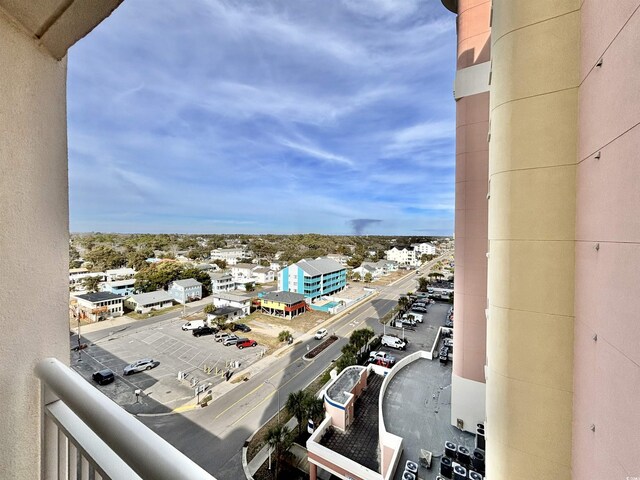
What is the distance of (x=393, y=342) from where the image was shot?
7.81 m

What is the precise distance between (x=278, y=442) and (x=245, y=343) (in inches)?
149

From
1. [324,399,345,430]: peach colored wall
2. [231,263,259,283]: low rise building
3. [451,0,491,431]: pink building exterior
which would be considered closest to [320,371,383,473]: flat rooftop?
[324,399,345,430]: peach colored wall

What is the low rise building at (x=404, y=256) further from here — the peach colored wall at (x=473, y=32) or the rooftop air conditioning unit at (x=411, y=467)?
the rooftop air conditioning unit at (x=411, y=467)

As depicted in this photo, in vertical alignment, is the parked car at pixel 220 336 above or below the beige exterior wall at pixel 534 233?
below

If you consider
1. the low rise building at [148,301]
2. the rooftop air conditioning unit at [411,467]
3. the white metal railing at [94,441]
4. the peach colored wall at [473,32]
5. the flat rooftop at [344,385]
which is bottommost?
the rooftop air conditioning unit at [411,467]

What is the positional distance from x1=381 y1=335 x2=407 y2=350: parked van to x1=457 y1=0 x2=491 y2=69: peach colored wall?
21.6ft

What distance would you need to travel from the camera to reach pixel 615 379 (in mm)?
904

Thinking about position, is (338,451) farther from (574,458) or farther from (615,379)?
(615,379)

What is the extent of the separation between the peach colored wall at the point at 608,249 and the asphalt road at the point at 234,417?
2.76 meters

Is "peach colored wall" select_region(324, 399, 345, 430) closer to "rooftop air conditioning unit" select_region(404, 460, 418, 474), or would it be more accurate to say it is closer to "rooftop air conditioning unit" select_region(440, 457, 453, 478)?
"rooftop air conditioning unit" select_region(404, 460, 418, 474)

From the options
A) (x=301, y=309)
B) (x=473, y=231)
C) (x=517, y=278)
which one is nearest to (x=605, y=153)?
(x=517, y=278)

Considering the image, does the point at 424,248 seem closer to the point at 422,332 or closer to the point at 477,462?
the point at 422,332

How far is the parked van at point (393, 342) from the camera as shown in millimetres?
7727

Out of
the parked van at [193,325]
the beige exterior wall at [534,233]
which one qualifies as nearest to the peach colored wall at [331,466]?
the beige exterior wall at [534,233]
